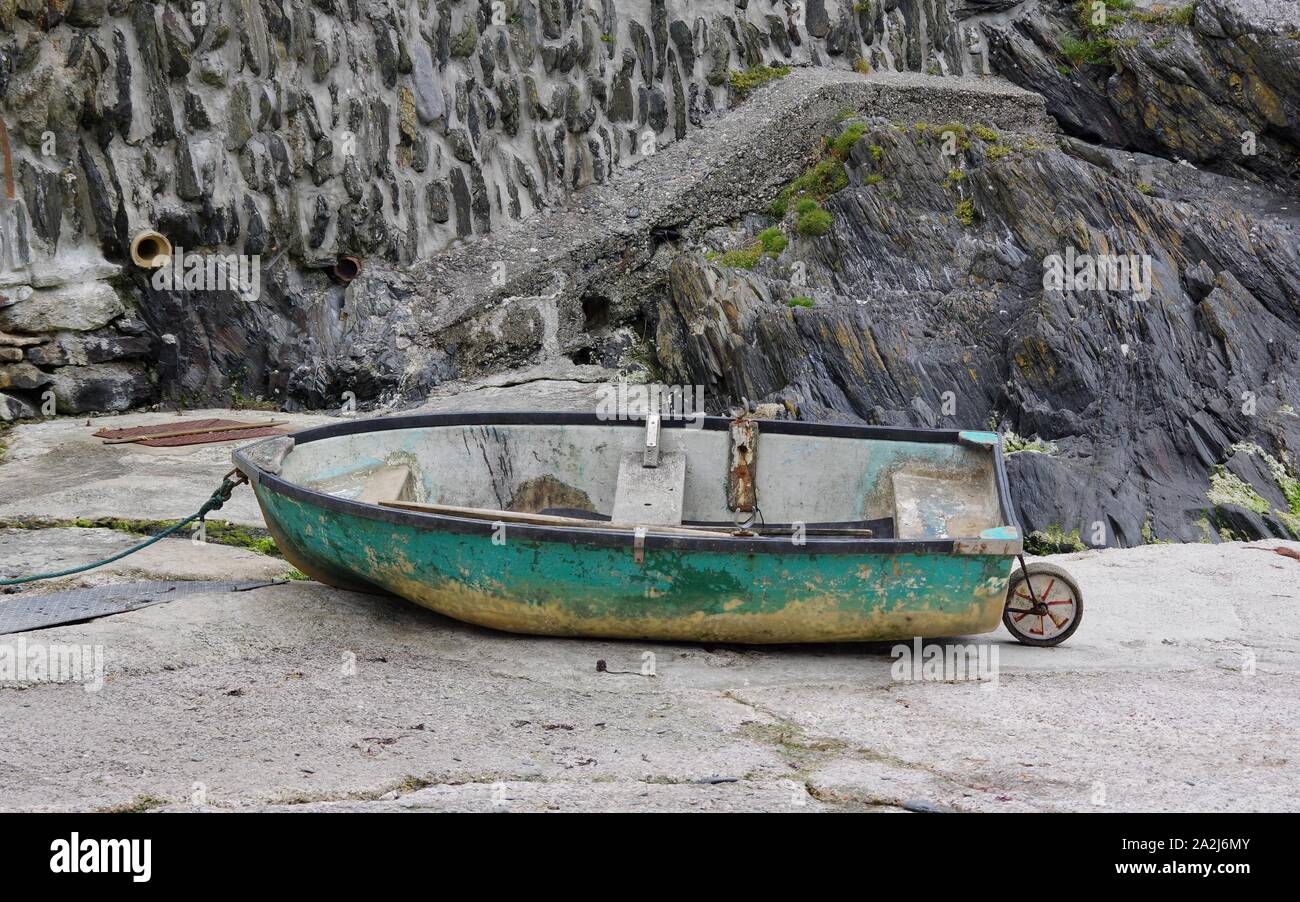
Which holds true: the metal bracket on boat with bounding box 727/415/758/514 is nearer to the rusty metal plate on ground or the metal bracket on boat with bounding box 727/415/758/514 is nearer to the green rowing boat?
the green rowing boat

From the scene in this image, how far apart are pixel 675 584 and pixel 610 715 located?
1.10m

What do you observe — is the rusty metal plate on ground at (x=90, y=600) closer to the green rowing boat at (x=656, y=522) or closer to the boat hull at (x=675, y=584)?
the green rowing boat at (x=656, y=522)

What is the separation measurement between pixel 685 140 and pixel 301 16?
530cm

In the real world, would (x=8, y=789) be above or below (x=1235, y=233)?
below

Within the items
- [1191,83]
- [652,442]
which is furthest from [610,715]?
[1191,83]

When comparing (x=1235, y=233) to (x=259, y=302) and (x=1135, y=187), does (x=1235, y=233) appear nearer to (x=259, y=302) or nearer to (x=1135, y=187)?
(x=1135, y=187)

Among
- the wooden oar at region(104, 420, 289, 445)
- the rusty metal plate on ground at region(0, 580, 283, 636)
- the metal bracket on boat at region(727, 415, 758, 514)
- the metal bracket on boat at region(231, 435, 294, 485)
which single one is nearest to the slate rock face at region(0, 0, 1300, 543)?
the wooden oar at region(104, 420, 289, 445)

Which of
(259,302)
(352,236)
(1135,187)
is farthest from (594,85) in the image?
(1135,187)

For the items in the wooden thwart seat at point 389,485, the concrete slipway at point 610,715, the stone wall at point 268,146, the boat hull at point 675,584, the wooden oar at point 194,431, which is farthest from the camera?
the stone wall at point 268,146

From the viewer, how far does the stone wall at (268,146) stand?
12914 millimetres

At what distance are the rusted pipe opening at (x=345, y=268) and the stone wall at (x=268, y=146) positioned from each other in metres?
0.14

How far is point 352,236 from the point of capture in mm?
14883

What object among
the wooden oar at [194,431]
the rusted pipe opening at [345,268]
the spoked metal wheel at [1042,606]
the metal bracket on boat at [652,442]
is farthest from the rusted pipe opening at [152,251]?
the spoked metal wheel at [1042,606]

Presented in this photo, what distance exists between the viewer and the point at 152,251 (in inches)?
533
